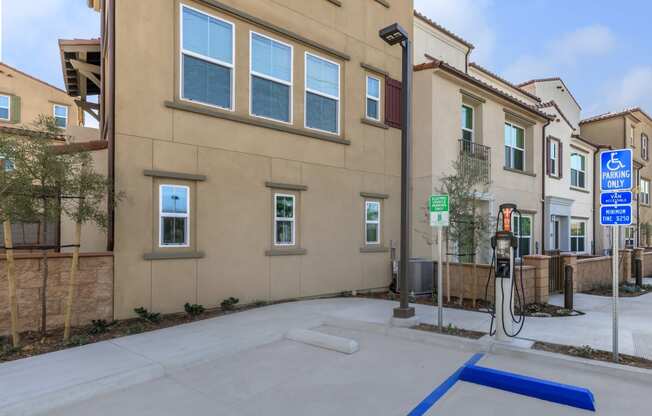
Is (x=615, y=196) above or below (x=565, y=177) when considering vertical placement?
below

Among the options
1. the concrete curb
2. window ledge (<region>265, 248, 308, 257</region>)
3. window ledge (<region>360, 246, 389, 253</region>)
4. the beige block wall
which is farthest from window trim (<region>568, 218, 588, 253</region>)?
the beige block wall

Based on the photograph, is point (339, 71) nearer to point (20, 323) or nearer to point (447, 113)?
point (447, 113)

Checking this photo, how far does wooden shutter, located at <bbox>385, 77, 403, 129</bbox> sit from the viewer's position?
12.2 metres

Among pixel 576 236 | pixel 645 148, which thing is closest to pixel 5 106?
pixel 576 236

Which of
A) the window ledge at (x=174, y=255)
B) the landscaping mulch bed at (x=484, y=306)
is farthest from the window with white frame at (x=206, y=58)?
the landscaping mulch bed at (x=484, y=306)

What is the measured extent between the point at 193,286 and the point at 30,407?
4.12 meters

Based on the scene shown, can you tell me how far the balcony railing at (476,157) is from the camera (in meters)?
12.8

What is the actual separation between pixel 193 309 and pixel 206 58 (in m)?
5.16

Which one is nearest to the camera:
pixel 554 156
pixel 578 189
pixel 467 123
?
pixel 467 123

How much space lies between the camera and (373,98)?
469 inches

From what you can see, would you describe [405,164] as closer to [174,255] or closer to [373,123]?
[373,123]

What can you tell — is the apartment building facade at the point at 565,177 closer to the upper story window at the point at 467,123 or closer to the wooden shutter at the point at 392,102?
the upper story window at the point at 467,123

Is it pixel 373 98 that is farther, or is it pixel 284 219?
pixel 373 98

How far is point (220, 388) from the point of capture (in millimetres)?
4746
